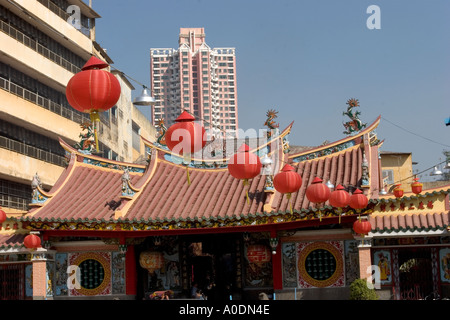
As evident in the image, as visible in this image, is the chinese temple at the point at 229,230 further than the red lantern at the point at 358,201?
Yes

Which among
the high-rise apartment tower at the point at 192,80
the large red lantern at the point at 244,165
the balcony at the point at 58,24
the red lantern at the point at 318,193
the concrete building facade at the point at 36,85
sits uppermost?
the high-rise apartment tower at the point at 192,80

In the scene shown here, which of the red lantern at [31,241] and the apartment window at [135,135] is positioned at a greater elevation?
the apartment window at [135,135]

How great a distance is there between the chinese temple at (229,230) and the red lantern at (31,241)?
0.10ft

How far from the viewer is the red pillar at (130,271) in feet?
69.2

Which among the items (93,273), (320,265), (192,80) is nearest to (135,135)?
(93,273)

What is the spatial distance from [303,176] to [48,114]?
15.5m

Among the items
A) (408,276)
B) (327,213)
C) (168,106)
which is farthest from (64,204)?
(168,106)

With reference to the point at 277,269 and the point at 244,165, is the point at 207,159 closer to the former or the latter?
the point at 277,269

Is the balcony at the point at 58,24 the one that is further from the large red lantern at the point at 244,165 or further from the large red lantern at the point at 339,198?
the large red lantern at the point at 339,198

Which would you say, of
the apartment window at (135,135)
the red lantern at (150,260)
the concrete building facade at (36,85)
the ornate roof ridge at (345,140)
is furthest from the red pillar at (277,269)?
the apartment window at (135,135)

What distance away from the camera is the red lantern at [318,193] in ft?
60.7

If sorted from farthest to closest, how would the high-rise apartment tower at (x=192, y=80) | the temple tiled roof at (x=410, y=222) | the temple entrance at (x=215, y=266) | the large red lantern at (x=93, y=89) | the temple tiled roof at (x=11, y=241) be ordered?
the high-rise apartment tower at (x=192, y=80), the temple entrance at (x=215, y=266), the temple tiled roof at (x=11, y=241), the temple tiled roof at (x=410, y=222), the large red lantern at (x=93, y=89)

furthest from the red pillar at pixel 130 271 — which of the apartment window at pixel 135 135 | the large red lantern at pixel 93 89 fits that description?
the apartment window at pixel 135 135

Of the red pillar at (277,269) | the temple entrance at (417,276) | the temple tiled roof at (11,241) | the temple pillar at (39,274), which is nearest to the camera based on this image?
the temple entrance at (417,276)
